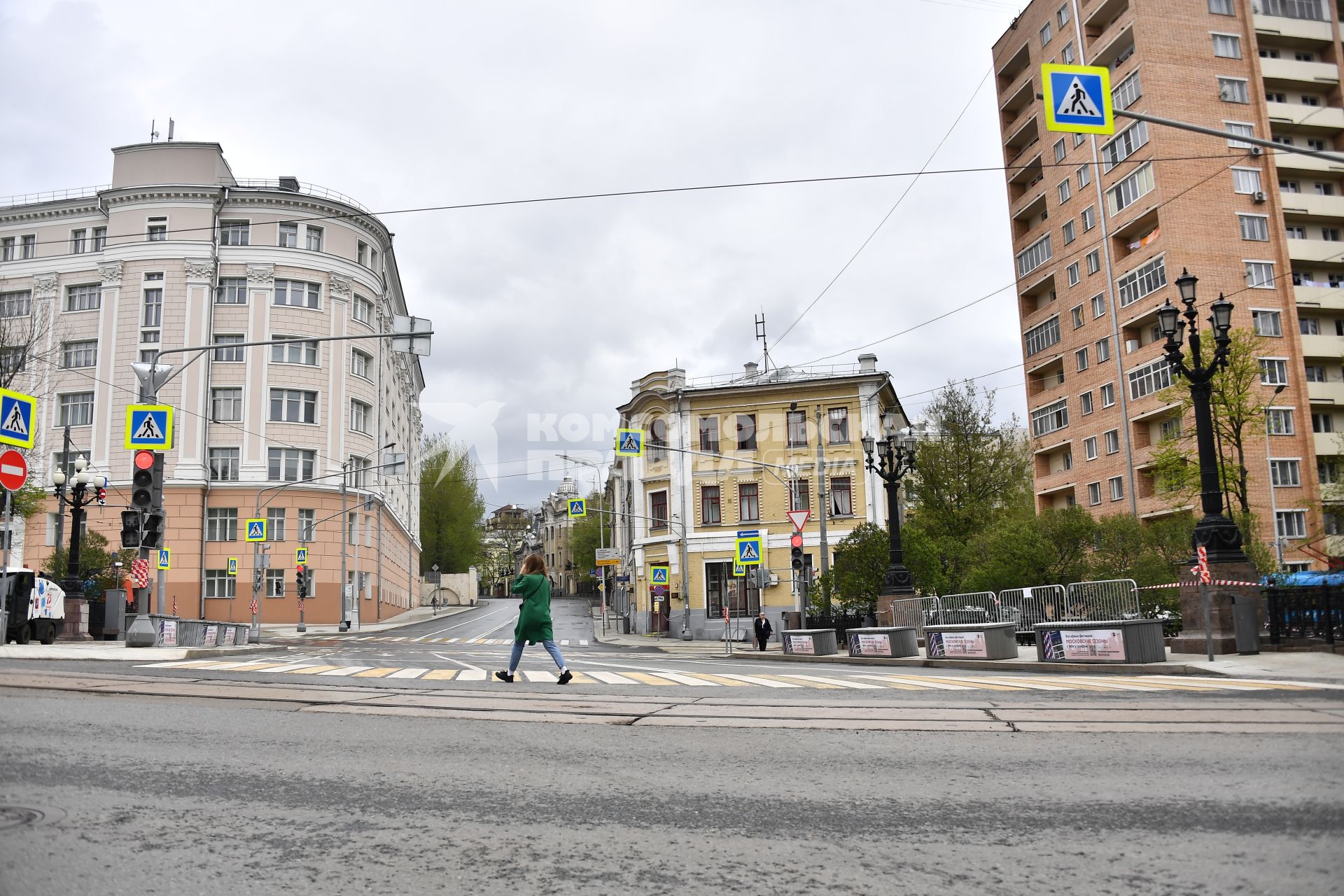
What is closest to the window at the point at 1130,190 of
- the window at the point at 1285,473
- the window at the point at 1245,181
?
the window at the point at 1245,181

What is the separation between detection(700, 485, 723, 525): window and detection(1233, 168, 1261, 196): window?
3014 cm

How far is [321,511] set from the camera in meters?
54.9

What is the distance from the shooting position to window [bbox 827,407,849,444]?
169 ft

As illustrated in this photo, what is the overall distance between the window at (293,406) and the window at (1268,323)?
4982cm

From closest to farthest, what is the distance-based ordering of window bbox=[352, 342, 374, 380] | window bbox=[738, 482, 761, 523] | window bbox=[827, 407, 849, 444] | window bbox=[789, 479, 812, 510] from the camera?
window bbox=[789, 479, 812, 510] → window bbox=[738, 482, 761, 523] → window bbox=[827, 407, 849, 444] → window bbox=[352, 342, 374, 380]

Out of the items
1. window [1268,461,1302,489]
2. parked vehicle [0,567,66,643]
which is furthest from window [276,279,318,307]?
window [1268,461,1302,489]

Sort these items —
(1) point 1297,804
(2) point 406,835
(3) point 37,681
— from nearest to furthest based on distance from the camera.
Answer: (2) point 406,835 < (1) point 1297,804 < (3) point 37,681

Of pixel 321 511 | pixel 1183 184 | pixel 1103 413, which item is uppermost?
pixel 1183 184

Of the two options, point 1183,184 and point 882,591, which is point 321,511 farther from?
point 1183,184

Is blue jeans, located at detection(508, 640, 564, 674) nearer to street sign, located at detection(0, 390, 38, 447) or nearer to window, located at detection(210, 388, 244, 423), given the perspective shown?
street sign, located at detection(0, 390, 38, 447)

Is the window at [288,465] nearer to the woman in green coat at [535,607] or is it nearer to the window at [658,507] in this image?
the window at [658,507]

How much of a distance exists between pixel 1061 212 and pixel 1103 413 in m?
12.4

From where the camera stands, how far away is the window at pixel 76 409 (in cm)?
5456

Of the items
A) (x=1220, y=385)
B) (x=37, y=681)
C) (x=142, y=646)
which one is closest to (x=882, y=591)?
(x=1220, y=385)
